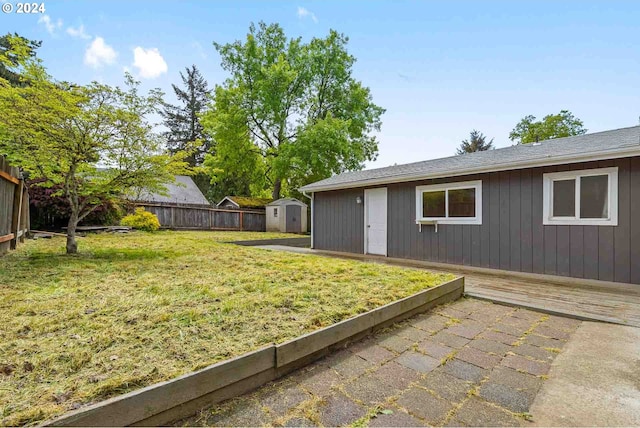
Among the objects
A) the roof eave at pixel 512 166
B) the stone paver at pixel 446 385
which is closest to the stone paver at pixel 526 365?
the stone paver at pixel 446 385

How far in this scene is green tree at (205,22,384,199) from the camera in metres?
17.4

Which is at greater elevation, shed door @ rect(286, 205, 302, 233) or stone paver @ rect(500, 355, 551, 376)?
shed door @ rect(286, 205, 302, 233)

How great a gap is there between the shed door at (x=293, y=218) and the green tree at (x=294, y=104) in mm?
2482

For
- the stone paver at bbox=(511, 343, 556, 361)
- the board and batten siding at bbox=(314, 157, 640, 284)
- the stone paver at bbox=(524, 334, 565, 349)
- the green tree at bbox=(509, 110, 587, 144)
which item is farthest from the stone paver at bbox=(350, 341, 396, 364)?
the green tree at bbox=(509, 110, 587, 144)

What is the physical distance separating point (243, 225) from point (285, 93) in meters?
8.64

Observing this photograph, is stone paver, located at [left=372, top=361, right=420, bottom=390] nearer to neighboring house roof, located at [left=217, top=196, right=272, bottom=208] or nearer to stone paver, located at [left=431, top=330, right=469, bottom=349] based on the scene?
stone paver, located at [left=431, top=330, right=469, bottom=349]

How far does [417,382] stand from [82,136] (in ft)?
19.9

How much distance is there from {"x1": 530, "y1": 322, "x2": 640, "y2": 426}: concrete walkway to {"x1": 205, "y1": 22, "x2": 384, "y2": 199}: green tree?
1545 cm

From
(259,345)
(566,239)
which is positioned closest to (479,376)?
(259,345)

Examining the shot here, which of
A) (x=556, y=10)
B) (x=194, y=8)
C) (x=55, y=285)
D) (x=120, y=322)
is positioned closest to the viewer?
(x=120, y=322)

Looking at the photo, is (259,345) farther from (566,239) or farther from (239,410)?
(566,239)

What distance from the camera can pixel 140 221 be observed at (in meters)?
12.5

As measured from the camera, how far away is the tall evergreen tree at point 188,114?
2752cm

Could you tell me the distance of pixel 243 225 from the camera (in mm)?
17188
